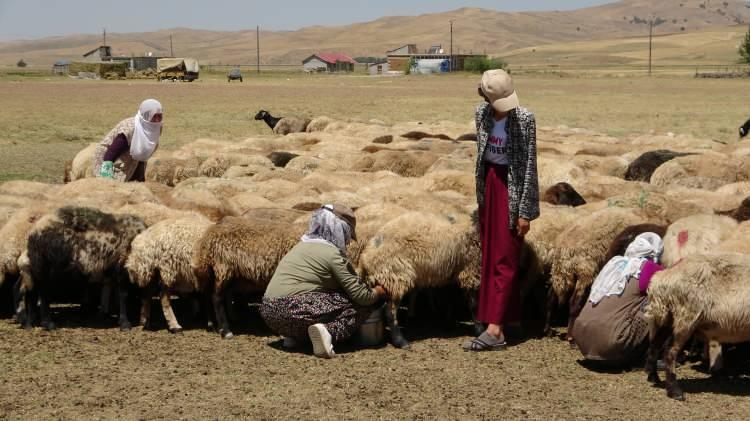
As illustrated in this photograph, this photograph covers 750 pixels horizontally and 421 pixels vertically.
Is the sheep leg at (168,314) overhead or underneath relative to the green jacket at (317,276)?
underneath

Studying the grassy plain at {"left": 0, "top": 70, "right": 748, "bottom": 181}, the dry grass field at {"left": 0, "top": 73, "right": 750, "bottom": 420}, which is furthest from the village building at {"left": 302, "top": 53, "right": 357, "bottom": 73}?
the dry grass field at {"left": 0, "top": 73, "right": 750, "bottom": 420}

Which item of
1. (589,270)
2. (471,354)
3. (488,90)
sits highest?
(488,90)

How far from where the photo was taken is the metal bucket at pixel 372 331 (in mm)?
7172

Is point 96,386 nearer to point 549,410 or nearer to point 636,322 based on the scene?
point 549,410

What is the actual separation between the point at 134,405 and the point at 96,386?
20.1 inches

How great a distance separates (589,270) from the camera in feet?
24.4

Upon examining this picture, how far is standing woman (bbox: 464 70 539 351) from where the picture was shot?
7047mm

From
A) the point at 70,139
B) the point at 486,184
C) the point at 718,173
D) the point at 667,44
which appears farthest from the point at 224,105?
the point at 667,44

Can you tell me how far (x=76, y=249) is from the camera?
7.57m

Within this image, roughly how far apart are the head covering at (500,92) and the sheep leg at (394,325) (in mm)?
1704

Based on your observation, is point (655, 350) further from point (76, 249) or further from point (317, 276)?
point (76, 249)

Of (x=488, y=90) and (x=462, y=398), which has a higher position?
(x=488, y=90)

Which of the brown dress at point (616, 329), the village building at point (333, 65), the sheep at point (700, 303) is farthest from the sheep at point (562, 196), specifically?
the village building at point (333, 65)

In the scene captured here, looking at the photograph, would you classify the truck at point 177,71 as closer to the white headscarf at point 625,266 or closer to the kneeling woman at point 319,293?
the kneeling woman at point 319,293
